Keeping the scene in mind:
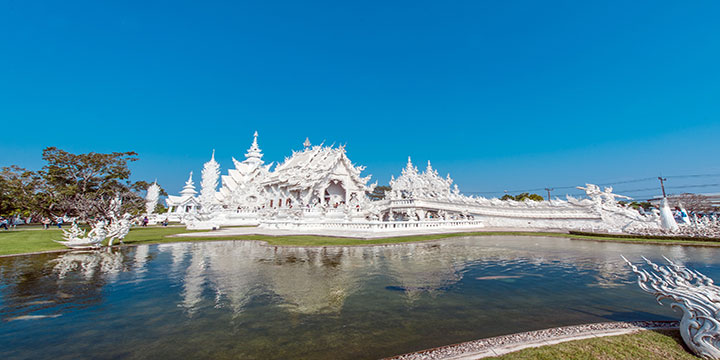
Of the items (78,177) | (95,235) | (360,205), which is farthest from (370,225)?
(78,177)

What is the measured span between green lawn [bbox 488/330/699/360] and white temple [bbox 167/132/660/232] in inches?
656

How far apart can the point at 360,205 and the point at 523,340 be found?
25903 mm

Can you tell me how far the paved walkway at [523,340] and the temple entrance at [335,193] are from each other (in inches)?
1242

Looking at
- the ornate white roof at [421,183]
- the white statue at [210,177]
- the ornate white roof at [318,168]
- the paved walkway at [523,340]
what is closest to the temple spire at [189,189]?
the white statue at [210,177]

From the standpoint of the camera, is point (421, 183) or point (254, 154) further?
point (254, 154)

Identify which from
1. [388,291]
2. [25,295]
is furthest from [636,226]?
[25,295]

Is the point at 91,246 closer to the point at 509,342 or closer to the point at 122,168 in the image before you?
the point at 509,342

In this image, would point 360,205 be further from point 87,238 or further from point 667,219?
point 667,219

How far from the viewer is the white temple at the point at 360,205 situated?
2286 centimetres

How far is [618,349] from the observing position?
362cm

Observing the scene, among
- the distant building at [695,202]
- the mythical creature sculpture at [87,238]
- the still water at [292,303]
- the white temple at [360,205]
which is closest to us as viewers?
the still water at [292,303]

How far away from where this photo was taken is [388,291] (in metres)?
7.00

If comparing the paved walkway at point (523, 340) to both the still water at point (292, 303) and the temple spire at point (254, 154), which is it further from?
the temple spire at point (254, 154)

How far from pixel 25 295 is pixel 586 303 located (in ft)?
40.1
